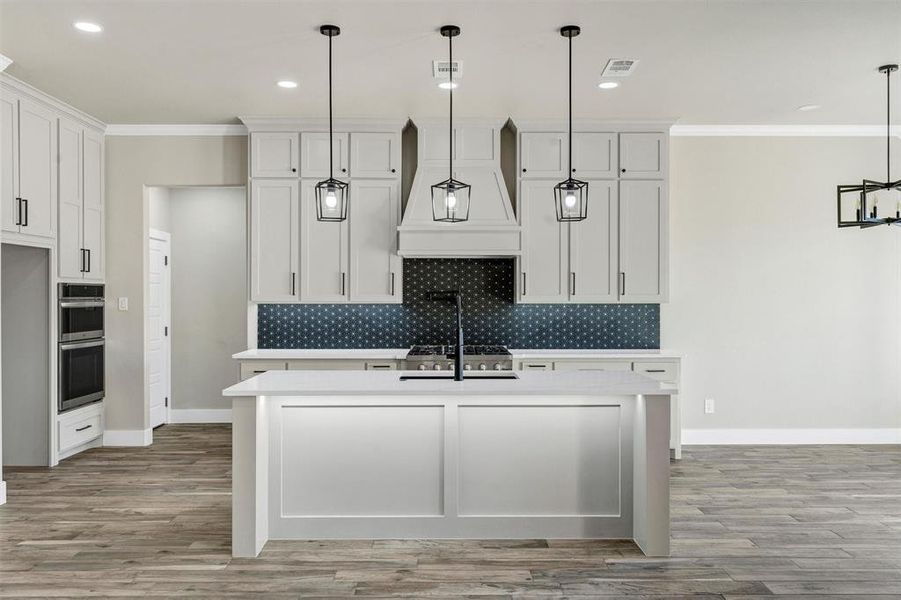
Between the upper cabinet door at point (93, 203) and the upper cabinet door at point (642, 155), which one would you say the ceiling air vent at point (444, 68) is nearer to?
the upper cabinet door at point (642, 155)

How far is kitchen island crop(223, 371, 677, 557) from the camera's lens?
3.46 metres

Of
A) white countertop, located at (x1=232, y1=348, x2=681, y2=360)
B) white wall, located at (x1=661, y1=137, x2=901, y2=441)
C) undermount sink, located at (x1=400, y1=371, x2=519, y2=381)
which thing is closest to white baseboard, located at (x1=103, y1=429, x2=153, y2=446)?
white countertop, located at (x1=232, y1=348, x2=681, y2=360)

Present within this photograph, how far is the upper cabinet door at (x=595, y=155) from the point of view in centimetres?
560

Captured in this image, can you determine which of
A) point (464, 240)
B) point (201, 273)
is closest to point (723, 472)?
point (464, 240)

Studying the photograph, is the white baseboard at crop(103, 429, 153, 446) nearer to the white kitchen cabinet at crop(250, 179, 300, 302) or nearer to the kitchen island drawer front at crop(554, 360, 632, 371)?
the white kitchen cabinet at crop(250, 179, 300, 302)

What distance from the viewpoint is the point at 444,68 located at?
169 inches

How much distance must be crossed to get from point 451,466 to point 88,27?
3.08m

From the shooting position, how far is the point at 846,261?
A: 5.91 meters

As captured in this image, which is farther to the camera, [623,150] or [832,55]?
[623,150]

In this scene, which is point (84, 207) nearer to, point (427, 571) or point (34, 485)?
point (34, 485)

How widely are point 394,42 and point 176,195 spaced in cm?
391

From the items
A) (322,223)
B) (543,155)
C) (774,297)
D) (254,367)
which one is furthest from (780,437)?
(254,367)

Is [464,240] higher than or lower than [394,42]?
lower

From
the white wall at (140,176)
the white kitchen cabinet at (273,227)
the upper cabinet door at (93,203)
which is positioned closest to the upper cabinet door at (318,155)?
the white kitchen cabinet at (273,227)
